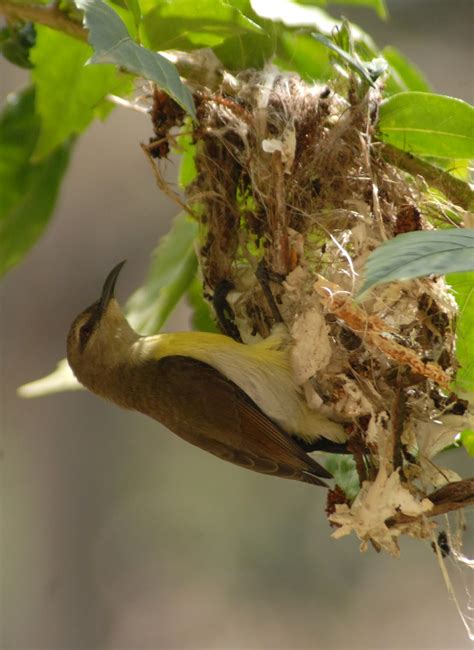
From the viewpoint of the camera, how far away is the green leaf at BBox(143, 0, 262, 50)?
3355 millimetres

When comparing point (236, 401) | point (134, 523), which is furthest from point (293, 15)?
point (134, 523)

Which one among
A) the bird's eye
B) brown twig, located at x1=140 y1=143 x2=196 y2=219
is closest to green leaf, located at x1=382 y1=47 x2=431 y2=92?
brown twig, located at x1=140 y1=143 x2=196 y2=219

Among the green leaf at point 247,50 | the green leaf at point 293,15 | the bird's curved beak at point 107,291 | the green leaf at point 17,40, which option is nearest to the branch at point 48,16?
the green leaf at point 17,40

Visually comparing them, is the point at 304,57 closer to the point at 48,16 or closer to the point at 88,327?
the point at 48,16

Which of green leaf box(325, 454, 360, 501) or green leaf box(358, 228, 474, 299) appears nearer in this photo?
green leaf box(358, 228, 474, 299)

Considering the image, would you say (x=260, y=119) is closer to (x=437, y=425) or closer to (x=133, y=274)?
(x=437, y=425)

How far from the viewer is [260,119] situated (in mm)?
3559

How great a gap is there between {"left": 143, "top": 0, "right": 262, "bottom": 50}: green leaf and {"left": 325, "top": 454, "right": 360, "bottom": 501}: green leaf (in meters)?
1.68

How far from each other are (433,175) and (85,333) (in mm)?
1791

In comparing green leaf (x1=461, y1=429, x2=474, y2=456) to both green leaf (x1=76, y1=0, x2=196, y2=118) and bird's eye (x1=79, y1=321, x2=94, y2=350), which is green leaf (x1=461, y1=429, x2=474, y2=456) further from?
bird's eye (x1=79, y1=321, x2=94, y2=350)

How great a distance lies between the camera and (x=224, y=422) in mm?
3869

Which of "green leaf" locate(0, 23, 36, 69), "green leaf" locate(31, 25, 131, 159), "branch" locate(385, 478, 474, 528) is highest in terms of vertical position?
"green leaf" locate(0, 23, 36, 69)

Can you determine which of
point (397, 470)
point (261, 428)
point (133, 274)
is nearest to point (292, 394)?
point (261, 428)

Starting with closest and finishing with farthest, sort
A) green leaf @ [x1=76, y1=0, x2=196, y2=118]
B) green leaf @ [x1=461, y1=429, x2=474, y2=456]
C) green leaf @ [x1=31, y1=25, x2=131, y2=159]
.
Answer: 1. green leaf @ [x1=76, y1=0, x2=196, y2=118]
2. green leaf @ [x1=461, y1=429, x2=474, y2=456]
3. green leaf @ [x1=31, y1=25, x2=131, y2=159]
